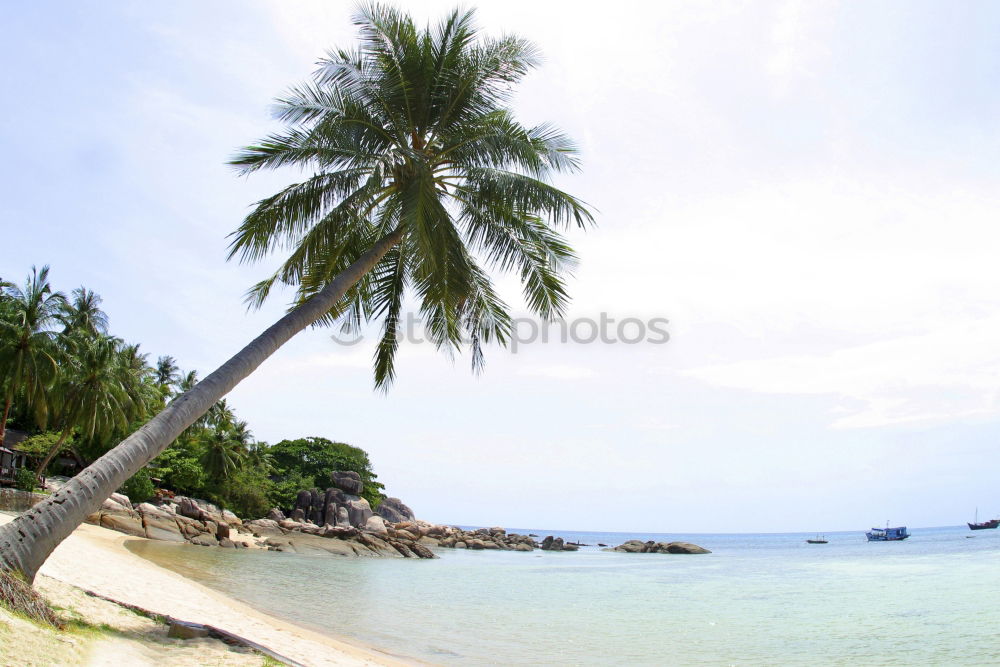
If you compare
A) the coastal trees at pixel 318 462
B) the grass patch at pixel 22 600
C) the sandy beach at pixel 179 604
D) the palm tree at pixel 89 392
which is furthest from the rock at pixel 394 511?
the grass patch at pixel 22 600

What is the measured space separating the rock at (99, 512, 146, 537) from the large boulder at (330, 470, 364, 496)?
1028 inches

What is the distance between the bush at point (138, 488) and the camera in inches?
1394

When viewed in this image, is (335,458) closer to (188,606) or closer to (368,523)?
(368,523)

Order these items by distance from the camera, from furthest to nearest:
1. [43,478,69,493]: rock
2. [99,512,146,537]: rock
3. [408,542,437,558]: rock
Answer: [408,542,437,558]: rock, [43,478,69,493]: rock, [99,512,146,537]: rock

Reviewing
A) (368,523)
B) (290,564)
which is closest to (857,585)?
(290,564)

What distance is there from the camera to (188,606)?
11305 mm

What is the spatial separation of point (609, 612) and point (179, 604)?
12731 mm

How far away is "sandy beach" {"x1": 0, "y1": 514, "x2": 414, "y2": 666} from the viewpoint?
8.37m

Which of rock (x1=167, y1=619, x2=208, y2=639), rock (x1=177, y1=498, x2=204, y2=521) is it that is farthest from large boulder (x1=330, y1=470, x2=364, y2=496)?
rock (x1=167, y1=619, x2=208, y2=639)

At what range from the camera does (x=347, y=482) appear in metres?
54.8

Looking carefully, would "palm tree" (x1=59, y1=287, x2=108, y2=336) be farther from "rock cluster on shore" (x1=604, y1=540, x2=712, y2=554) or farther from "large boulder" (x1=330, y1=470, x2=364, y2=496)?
"rock cluster on shore" (x1=604, y1=540, x2=712, y2=554)

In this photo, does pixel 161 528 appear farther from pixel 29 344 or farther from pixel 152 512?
pixel 29 344

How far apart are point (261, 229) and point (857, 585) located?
30777 mm

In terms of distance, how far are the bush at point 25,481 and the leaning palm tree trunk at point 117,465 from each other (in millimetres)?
22816
